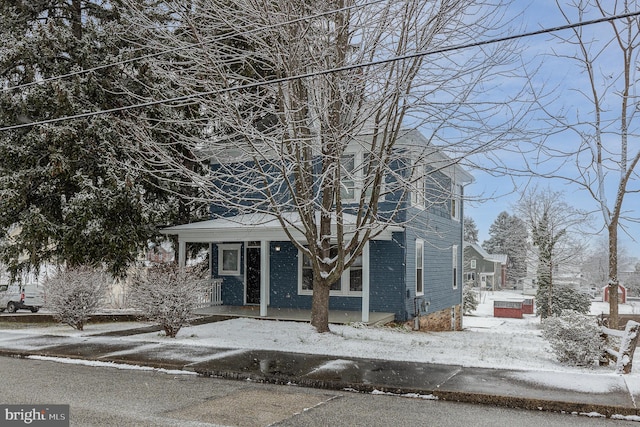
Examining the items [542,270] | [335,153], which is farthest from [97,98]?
[542,270]

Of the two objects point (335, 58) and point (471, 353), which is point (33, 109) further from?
point (471, 353)

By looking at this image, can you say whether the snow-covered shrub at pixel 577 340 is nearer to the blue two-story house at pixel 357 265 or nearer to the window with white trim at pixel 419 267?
the blue two-story house at pixel 357 265

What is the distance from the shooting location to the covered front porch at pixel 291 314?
602 inches

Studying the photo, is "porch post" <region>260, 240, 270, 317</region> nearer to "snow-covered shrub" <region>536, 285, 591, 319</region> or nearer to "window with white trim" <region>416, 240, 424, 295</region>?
"window with white trim" <region>416, 240, 424, 295</region>

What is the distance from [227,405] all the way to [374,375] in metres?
2.48

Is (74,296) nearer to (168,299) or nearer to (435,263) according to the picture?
(168,299)

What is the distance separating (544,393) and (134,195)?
1363cm

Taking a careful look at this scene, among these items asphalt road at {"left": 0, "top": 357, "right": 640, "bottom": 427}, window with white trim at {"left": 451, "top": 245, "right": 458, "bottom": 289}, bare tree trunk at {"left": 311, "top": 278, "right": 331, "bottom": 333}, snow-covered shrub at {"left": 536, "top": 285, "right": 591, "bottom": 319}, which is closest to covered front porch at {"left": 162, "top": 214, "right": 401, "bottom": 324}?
bare tree trunk at {"left": 311, "top": 278, "right": 331, "bottom": 333}

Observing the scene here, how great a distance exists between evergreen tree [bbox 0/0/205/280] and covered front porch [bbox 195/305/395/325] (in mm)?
3402

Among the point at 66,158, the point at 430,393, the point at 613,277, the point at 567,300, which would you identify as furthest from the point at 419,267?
the point at 567,300

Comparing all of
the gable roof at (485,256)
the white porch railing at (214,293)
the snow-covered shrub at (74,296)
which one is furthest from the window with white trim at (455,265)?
the gable roof at (485,256)

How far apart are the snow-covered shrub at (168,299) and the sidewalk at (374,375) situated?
0.81m

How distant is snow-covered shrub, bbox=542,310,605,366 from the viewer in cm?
931

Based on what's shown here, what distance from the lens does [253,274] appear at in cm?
1941
